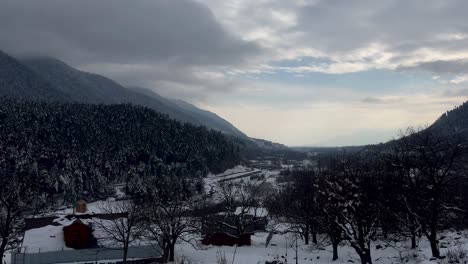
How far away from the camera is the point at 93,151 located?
481 feet

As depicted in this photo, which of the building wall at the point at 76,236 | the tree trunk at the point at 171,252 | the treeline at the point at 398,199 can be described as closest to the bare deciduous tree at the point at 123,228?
the building wall at the point at 76,236

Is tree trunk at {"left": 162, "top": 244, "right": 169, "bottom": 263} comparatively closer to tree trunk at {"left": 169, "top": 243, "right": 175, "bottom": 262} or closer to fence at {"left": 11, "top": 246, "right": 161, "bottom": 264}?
tree trunk at {"left": 169, "top": 243, "right": 175, "bottom": 262}

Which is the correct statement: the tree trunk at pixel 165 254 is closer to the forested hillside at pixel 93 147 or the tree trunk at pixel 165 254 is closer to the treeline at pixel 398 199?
the treeline at pixel 398 199

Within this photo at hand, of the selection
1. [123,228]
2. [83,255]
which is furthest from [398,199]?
[83,255]

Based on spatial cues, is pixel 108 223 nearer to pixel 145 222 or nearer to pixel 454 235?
pixel 145 222

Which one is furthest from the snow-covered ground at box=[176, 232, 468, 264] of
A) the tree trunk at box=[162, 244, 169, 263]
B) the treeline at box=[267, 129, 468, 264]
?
the tree trunk at box=[162, 244, 169, 263]

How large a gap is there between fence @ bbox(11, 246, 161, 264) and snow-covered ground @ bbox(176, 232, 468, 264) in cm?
417

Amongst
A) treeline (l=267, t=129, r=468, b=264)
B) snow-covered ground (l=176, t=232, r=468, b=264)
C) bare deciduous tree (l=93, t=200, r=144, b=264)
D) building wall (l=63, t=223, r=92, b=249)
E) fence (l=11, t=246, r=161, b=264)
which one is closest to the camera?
treeline (l=267, t=129, r=468, b=264)

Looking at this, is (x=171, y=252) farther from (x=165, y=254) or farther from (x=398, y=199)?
(x=398, y=199)

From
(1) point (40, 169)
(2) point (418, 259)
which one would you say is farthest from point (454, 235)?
(1) point (40, 169)

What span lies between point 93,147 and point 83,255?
109367 mm

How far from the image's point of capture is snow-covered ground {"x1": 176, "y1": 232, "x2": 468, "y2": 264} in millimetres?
32719

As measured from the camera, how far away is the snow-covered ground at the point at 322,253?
107 ft

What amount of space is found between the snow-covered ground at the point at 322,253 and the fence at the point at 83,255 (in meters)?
4.17
